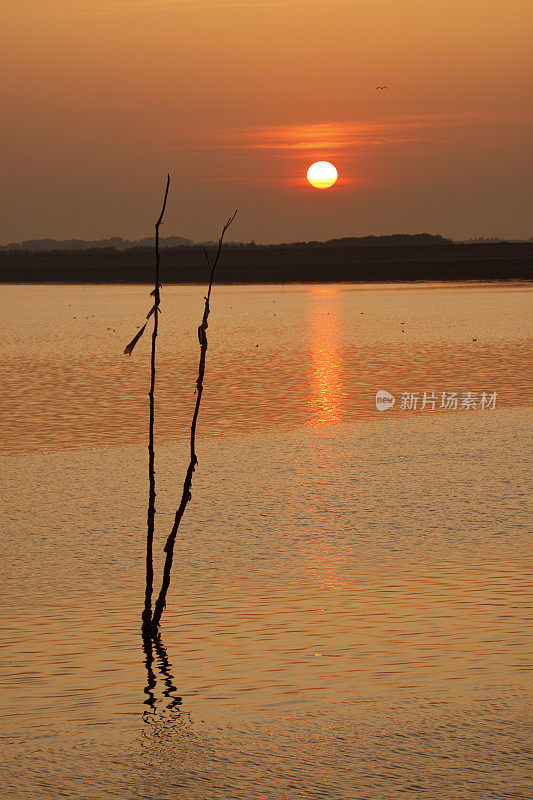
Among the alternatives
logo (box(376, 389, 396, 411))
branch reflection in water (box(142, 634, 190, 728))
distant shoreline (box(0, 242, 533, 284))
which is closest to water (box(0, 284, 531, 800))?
branch reflection in water (box(142, 634, 190, 728))

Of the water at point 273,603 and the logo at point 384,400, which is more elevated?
the logo at point 384,400

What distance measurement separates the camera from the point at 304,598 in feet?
28.9

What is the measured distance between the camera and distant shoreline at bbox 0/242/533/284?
101 meters

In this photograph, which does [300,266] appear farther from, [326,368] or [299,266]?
[326,368]

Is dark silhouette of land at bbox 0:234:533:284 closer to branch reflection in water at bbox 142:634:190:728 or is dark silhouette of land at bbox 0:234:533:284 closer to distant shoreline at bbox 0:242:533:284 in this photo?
distant shoreline at bbox 0:242:533:284

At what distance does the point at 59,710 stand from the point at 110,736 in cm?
46

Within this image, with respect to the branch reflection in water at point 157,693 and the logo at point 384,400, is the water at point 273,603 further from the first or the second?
the logo at point 384,400

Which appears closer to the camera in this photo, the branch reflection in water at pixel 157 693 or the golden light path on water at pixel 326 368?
the branch reflection in water at pixel 157 693

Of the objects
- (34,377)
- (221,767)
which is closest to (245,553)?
(221,767)

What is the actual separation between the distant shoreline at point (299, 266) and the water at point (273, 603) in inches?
2983

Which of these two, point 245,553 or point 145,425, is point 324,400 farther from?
point 245,553

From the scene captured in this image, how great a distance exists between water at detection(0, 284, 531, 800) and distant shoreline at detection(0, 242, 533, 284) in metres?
75.8

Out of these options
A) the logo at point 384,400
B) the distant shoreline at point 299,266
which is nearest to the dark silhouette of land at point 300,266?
the distant shoreline at point 299,266

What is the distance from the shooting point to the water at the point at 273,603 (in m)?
5.96
